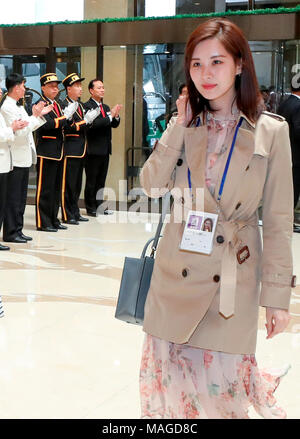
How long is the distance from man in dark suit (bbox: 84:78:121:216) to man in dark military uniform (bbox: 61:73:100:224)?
0.23 m

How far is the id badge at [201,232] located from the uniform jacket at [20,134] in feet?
17.1

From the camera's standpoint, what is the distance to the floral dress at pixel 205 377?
2.22m

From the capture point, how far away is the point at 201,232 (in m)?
2.15

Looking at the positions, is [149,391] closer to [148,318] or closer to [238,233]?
[148,318]

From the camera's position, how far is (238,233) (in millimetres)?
2184

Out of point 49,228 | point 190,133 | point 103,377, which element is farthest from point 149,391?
point 49,228

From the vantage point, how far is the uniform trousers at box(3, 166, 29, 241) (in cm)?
737

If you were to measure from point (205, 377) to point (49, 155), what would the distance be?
6146 mm

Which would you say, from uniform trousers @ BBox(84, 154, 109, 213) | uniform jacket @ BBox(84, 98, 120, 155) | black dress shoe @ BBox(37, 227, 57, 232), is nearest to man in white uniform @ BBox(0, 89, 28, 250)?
black dress shoe @ BBox(37, 227, 57, 232)

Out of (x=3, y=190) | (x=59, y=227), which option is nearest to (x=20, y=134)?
(x=3, y=190)

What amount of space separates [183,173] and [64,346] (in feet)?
6.99

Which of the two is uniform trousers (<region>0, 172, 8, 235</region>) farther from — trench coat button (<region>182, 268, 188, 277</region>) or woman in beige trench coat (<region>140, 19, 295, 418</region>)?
trench coat button (<region>182, 268, 188, 277</region>)

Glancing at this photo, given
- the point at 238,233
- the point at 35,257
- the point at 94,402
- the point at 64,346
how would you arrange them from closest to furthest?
the point at 238,233, the point at 94,402, the point at 64,346, the point at 35,257

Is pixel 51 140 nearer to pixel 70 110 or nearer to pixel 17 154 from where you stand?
pixel 70 110
